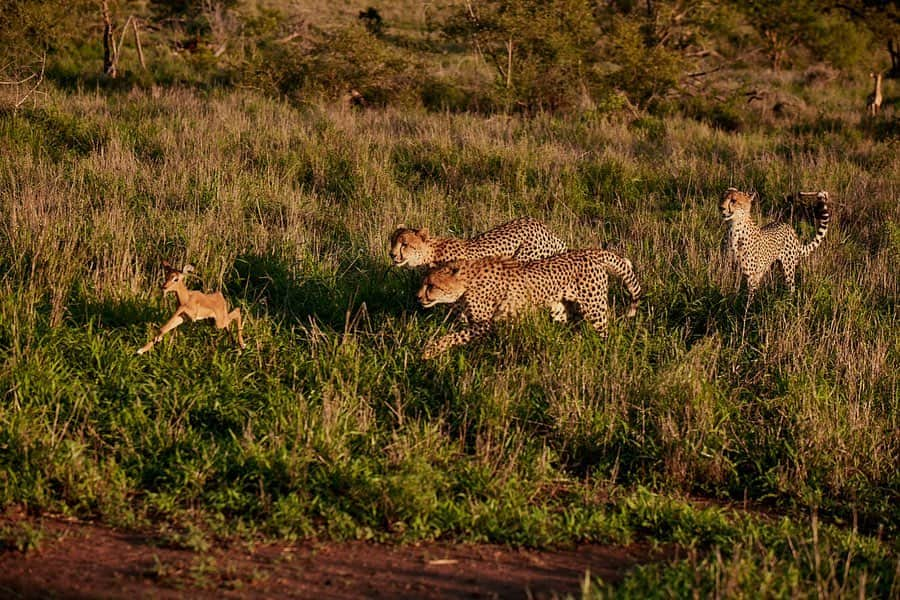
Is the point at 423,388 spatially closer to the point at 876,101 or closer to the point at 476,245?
the point at 476,245

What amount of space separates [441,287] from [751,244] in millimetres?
2784

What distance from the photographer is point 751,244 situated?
7645 millimetres

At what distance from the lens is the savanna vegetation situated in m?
4.39

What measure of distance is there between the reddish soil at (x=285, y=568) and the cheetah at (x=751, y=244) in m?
3.77

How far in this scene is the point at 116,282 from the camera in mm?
6449

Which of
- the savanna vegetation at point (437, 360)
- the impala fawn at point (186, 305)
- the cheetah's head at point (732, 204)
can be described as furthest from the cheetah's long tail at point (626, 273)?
the impala fawn at point (186, 305)

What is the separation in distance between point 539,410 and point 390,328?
126 centimetres

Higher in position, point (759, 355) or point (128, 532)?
point (759, 355)

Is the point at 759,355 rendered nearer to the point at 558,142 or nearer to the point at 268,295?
the point at 268,295

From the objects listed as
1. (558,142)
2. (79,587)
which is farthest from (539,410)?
(558,142)

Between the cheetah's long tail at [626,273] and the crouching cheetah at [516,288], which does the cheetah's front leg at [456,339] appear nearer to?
the crouching cheetah at [516,288]

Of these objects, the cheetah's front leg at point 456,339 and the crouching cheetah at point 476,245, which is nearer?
the cheetah's front leg at point 456,339

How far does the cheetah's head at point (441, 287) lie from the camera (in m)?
6.04

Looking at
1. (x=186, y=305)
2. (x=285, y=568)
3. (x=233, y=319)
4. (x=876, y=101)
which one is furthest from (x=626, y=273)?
(x=876, y=101)
